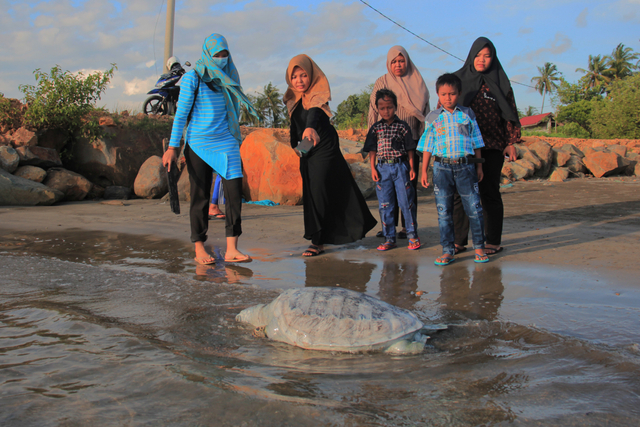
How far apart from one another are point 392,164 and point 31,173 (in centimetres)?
706

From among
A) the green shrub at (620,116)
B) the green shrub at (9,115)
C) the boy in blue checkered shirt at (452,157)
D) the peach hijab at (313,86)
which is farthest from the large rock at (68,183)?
the green shrub at (620,116)

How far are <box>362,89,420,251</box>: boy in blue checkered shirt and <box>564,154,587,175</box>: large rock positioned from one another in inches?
523

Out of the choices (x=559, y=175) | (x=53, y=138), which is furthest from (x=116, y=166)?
(x=559, y=175)

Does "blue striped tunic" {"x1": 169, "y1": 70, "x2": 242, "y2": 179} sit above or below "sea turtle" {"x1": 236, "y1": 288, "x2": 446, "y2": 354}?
above

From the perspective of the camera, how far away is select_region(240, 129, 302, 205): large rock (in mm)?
Answer: 7684

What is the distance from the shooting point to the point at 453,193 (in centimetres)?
396

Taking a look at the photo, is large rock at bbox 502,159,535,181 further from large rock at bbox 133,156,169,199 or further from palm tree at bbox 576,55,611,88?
palm tree at bbox 576,55,611,88

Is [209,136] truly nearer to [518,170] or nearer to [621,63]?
[518,170]

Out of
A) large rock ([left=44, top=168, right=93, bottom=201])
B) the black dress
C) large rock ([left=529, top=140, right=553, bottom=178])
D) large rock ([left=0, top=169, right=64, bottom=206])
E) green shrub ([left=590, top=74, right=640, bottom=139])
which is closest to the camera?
the black dress

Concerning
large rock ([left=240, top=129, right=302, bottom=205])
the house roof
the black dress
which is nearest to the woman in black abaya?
the black dress

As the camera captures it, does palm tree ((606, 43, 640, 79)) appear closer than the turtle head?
No

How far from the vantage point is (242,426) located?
4.68ft

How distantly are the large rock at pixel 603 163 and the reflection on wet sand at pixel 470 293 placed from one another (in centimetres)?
1376

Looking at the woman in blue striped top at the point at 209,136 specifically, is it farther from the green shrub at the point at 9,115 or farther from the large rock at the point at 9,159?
the green shrub at the point at 9,115
